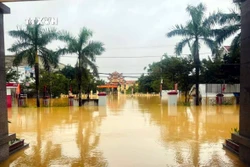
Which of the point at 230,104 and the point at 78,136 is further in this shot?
the point at 230,104

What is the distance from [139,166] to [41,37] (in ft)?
52.8

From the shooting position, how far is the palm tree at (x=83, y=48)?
1959 cm

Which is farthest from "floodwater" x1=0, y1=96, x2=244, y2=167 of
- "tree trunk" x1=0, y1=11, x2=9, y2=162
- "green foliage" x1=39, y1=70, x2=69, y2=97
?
"green foliage" x1=39, y1=70, x2=69, y2=97

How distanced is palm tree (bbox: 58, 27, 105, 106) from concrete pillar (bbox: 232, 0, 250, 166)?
600 inches

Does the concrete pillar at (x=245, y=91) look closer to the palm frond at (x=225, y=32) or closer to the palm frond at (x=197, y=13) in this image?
the palm frond at (x=225, y=32)

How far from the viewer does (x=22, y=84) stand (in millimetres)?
33281

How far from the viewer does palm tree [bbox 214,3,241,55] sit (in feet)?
55.5

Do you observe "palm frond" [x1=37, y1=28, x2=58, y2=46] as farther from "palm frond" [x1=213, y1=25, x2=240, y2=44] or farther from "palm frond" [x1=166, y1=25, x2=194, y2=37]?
"palm frond" [x1=213, y1=25, x2=240, y2=44]

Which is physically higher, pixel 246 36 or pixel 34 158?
pixel 246 36

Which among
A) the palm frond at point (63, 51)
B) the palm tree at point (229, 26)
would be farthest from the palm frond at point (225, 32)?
the palm frond at point (63, 51)

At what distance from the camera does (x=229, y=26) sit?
17.3m

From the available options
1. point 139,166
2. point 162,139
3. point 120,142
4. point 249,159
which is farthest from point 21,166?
point 249,159

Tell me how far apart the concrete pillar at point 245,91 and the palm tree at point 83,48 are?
15252 mm

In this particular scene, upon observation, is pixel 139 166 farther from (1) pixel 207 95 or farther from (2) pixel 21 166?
(1) pixel 207 95
